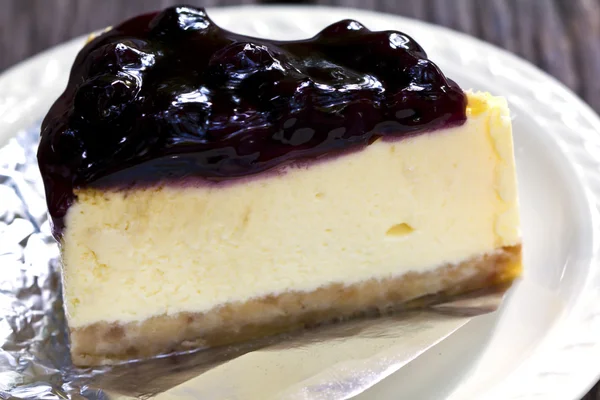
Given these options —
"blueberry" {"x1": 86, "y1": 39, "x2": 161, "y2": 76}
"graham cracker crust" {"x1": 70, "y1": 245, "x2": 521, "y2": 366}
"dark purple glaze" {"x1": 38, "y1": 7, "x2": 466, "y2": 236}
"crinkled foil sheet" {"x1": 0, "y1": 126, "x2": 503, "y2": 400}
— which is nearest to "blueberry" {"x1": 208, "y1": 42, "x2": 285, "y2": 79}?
"dark purple glaze" {"x1": 38, "y1": 7, "x2": 466, "y2": 236}

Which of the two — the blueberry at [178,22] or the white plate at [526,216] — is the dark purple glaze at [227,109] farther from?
the white plate at [526,216]

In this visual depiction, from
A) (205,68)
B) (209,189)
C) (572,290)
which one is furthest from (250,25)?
(572,290)

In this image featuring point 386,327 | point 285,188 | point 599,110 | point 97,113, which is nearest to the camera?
point 97,113

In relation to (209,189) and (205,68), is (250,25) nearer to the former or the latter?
(205,68)

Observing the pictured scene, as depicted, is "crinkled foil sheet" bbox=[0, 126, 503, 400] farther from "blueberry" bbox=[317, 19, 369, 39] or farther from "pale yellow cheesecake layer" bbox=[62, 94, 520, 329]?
"blueberry" bbox=[317, 19, 369, 39]

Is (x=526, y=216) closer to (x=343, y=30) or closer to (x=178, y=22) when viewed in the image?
(x=343, y=30)

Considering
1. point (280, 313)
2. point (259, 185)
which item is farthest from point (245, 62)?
point (280, 313)
